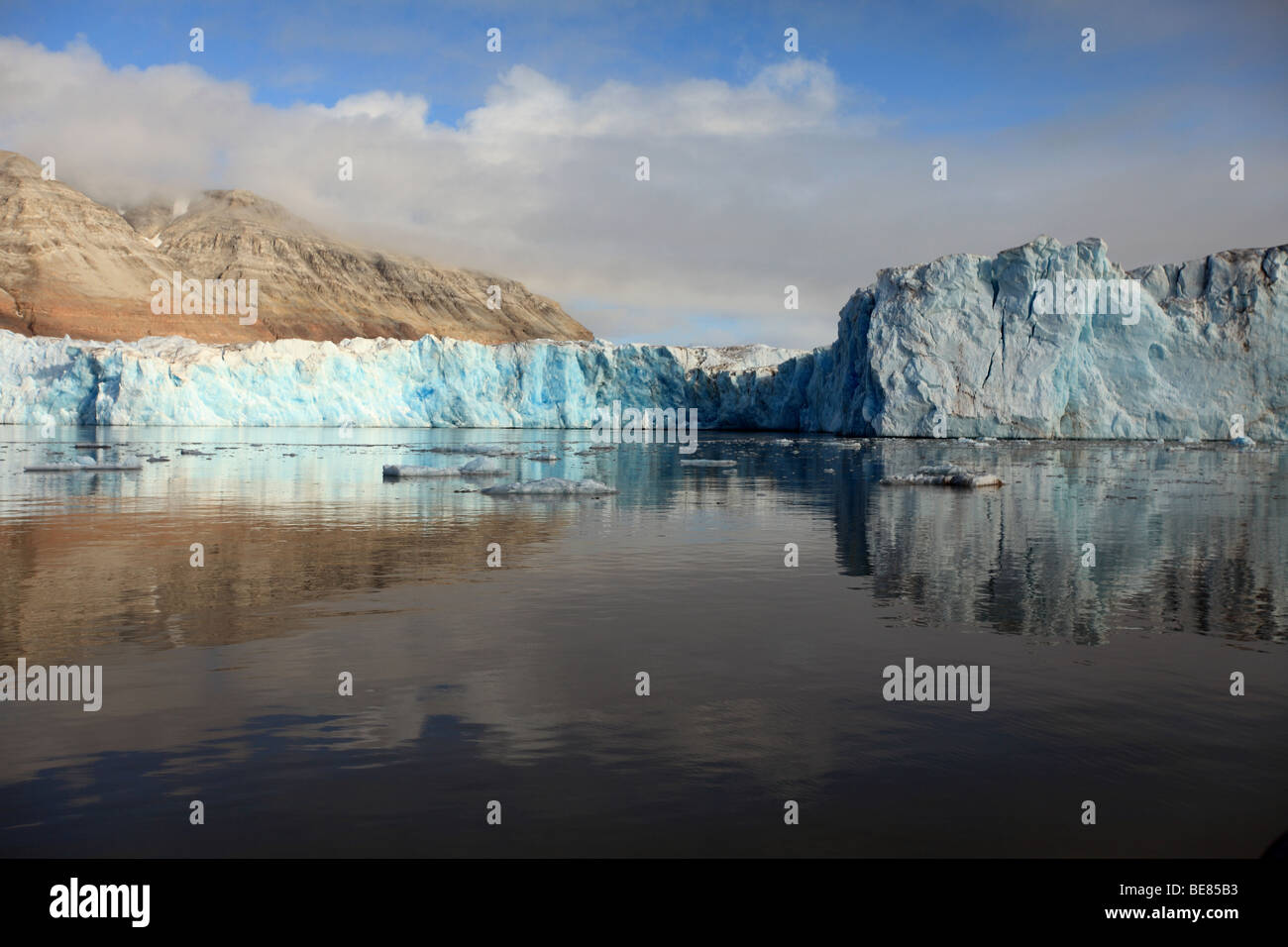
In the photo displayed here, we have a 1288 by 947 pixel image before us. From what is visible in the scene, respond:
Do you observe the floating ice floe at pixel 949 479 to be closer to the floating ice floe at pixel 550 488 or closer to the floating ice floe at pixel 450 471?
the floating ice floe at pixel 550 488

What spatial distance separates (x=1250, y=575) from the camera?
31.3 ft

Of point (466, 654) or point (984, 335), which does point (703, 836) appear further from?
point (984, 335)

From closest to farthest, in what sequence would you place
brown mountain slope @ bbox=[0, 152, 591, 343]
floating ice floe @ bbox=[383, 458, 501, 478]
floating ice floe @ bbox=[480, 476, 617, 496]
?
floating ice floe @ bbox=[480, 476, 617, 496] → floating ice floe @ bbox=[383, 458, 501, 478] → brown mountain slope @ bbox=[0, 152, 591, 343]

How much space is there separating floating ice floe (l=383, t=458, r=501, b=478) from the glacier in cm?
3092

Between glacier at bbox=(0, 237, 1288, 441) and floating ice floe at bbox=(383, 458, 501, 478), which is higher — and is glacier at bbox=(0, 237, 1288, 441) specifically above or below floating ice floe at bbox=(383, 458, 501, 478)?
above

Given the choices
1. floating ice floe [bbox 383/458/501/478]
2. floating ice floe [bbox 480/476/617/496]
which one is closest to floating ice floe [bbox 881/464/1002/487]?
floating ice floe [bbox 480/476/617/496]

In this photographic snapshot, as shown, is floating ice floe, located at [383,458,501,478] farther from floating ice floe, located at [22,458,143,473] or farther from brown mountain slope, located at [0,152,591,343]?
brown mountain slope, located at [0,152,591,343]

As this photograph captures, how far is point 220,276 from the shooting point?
14900 cm

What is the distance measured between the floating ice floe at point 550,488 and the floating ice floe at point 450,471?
4326 mm

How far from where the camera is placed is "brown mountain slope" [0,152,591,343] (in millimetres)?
118938

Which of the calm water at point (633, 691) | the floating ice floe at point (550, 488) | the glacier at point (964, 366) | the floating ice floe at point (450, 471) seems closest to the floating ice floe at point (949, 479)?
the calm water at point (633, 691)

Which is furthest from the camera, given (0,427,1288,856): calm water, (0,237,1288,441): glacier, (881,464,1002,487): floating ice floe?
(0,237,1288,441): glacier

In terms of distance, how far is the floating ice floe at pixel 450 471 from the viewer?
21922 mm
